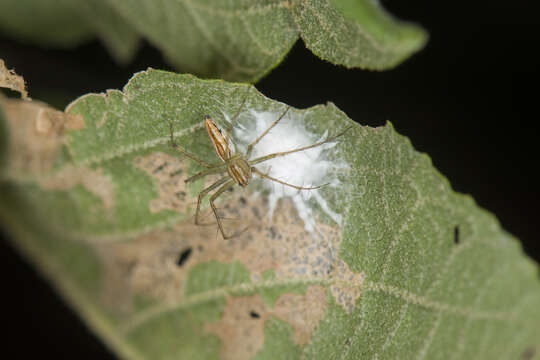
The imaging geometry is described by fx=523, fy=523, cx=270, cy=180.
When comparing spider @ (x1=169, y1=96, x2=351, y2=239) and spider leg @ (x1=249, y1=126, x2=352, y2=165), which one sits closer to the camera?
spider leg @ (x1=249, y1=126, x2=352, y2=165)

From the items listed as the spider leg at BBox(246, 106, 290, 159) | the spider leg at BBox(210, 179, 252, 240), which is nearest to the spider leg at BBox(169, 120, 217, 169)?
the spider leg at BBox(210, 179, 252, 240)

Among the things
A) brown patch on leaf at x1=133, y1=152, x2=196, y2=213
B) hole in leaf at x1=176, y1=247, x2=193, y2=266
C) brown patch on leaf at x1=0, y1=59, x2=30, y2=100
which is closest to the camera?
brown patch on leaf at x1=0, y1=59, x2=30, y2=100

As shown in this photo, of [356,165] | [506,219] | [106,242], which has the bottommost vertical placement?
[106,242]

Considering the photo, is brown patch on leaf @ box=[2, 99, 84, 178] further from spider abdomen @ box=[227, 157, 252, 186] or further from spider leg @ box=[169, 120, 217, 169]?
spider abdomen @ box=[227, 157, 252, 186]

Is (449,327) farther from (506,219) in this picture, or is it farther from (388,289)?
(506,219)

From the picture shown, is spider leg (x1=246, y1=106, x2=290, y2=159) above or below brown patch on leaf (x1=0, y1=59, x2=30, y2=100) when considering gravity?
above

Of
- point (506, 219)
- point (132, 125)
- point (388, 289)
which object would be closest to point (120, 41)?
point (132, 125)

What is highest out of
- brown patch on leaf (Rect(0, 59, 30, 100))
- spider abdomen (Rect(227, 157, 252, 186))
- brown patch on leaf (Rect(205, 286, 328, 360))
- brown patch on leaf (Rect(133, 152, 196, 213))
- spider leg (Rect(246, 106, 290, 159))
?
spider leg (Rect(246, 106, 290, 159))

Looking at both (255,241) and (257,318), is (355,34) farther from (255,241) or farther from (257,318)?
(257,318)
